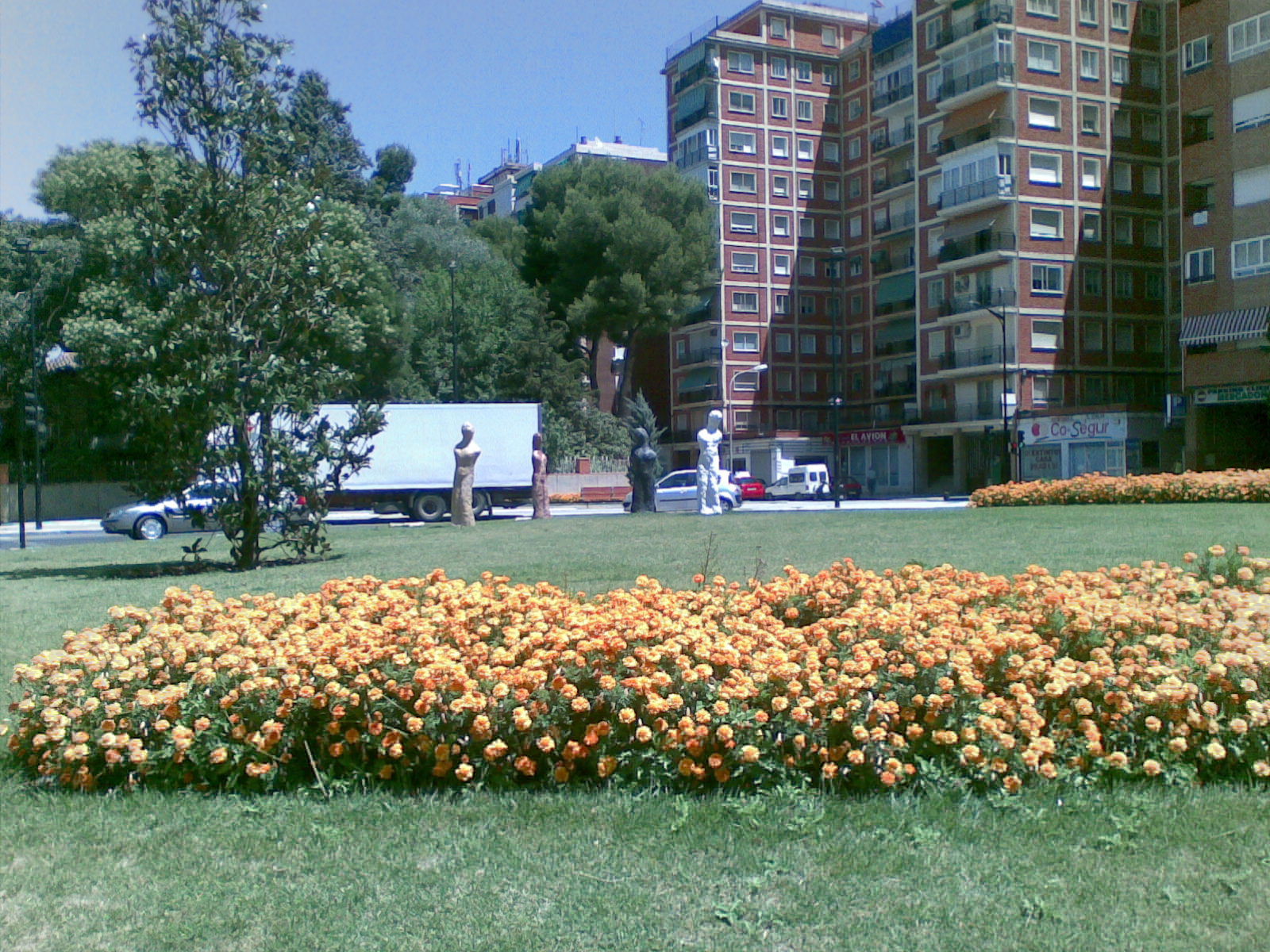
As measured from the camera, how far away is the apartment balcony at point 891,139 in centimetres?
6288

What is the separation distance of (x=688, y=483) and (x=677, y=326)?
2853cm

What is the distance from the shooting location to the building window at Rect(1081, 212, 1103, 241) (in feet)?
177

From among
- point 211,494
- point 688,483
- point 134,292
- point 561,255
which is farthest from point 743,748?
point 561,255

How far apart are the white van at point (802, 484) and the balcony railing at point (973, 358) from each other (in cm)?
809

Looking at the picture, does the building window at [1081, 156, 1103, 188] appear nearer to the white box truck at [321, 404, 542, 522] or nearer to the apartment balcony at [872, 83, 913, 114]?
the apartment balcony at [872, 83, 913, 114]

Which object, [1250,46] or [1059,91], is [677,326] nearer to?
[1059,91]

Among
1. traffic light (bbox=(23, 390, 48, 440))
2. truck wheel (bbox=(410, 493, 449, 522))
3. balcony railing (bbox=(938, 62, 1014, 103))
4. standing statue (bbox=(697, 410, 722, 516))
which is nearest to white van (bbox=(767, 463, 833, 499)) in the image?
balcony railing (bbox=(938, 62, 1014, 103))

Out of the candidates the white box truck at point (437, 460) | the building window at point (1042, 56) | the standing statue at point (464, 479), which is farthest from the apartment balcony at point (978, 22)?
the standing statue at point (464, 479)

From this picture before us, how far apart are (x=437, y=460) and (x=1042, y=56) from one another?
35365 mm

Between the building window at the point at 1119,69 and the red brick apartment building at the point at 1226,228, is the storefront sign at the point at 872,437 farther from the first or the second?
the building window at the point at 1119,69

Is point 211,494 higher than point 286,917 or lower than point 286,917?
higher

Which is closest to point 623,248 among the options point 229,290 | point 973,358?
point 973,358

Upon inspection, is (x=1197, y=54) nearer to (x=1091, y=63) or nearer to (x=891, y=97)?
(x=1091, y=63)

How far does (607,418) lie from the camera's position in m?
56.4
